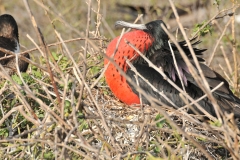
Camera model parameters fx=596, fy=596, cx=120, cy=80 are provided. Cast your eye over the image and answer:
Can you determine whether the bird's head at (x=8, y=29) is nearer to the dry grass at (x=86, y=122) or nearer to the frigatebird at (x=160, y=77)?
the dry grass at (x=86, y=122)

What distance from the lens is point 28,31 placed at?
6.51m

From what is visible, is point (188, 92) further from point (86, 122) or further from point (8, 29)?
point (8, 29)

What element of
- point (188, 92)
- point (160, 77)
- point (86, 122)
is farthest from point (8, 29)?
point (86, 122)

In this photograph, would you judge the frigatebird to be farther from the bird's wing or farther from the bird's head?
the bird's head

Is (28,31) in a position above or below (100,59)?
below

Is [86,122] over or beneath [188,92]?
over

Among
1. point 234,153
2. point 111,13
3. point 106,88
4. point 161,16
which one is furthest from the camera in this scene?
point 111,13

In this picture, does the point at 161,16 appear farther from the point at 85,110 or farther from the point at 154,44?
the point at 85,110

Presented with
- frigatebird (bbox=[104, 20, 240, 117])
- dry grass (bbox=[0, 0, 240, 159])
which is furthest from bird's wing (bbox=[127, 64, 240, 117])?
dry grass (bbox=[0, 0, 240, 159])

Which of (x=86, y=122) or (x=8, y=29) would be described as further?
(x=8, y=29)

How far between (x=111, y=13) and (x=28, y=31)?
1104 millimetres

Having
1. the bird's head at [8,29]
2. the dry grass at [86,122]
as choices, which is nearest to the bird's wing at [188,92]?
the dry grass at [86,122]

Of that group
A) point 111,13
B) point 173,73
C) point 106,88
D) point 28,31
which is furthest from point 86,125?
point 111,13

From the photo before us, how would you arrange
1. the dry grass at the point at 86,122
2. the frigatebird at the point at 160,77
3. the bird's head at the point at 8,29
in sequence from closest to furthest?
the dry grass at the point at 86,122 < the frigatebird at the point at 160,77 < the bird's head at the point at 8,29
